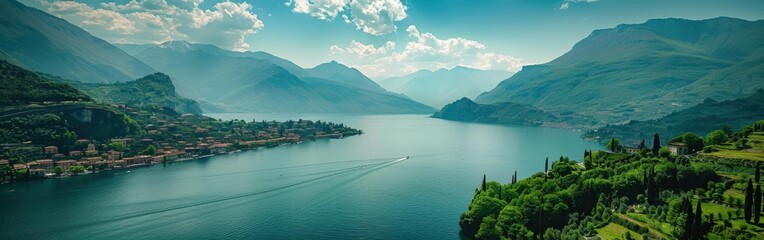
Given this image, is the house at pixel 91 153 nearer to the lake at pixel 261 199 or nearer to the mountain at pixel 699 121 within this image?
the lake at pixel 261 199

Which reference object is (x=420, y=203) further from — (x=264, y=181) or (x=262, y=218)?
(x=264, y=181)

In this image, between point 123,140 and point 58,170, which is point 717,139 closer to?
point 58,170

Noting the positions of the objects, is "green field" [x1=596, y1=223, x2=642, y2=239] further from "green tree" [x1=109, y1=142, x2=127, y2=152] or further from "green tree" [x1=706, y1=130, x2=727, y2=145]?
"green tree" [x1=109, y1=142, x2=127, y2=152]

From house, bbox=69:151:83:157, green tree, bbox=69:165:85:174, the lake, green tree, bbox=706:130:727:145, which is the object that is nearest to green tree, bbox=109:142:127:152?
house, bbox=69:151:83:157

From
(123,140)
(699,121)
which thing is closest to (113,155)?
(123,140)

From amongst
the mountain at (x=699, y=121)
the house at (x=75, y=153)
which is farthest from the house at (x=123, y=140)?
the mountain at (x=699, y=121)

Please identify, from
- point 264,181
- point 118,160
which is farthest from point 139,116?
point 264,181
